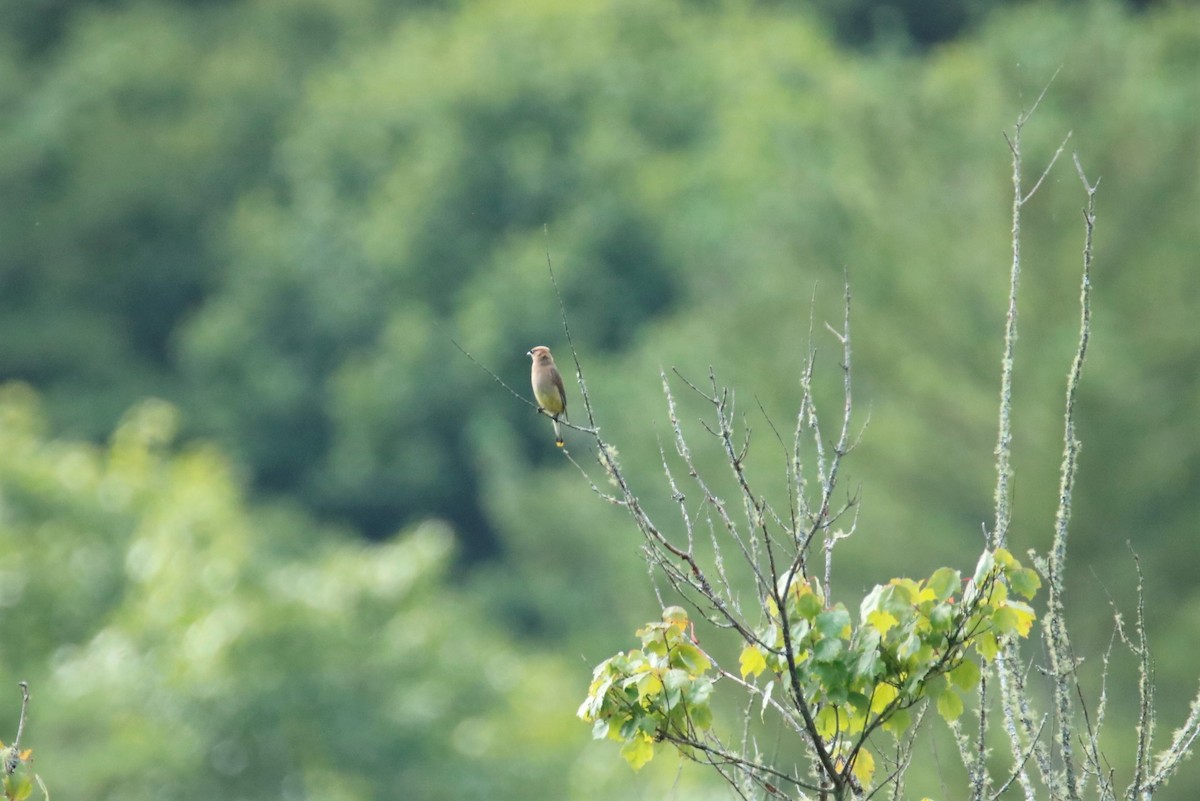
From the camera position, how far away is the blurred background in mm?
17797

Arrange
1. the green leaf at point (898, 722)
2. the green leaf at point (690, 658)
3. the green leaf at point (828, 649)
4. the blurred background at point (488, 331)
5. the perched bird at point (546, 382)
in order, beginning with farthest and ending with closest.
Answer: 1. the blurred background at point (488, 331)
2. the perched bird at point (546, 382)
3. the green leaf at point (690, 658)
4. the green leaf at point (898, 722)
5. the green leaf at point (828, 649)

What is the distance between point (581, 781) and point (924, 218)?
7.25 metres

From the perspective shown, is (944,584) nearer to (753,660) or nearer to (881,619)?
(881,619)

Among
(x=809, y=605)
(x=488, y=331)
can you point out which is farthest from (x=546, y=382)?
(x=488, y=331)

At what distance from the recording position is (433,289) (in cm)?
3641

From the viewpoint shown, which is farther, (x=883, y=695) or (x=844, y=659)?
(x=883, y=695)

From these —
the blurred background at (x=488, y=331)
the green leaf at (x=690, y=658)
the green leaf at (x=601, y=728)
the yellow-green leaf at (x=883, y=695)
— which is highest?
the blurred background at (x=488, y=331)

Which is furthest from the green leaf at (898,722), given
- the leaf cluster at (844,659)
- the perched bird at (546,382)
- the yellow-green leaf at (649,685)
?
the perched bird at (546,382)

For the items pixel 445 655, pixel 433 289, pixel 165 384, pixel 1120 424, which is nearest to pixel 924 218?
pixel 1120 424

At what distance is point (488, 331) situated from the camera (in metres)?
32.3

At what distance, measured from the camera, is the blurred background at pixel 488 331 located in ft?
58.4

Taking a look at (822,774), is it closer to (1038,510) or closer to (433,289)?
(1038,510)

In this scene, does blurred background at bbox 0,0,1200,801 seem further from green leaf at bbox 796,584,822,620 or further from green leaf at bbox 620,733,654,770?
green leaf at bbox 796,584,822,620

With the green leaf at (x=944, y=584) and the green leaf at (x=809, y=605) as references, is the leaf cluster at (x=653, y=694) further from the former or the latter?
the green leaf at (x=944, y=584)
